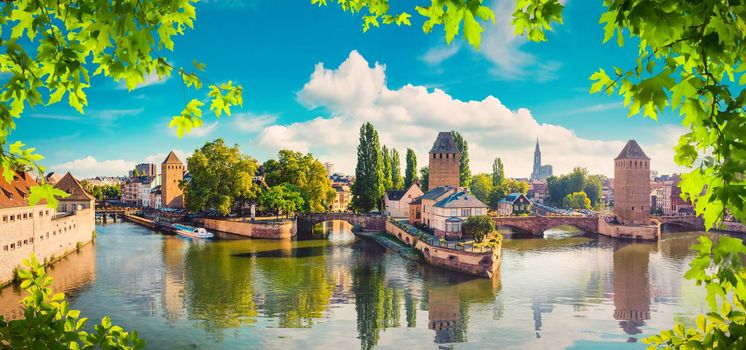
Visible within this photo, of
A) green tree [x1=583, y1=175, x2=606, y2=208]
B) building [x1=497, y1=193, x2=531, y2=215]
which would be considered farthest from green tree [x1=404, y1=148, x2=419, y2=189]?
green tree [x1=583, y1=175, x2=606, y2=208]

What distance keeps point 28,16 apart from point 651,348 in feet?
16.7

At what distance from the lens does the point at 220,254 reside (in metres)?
42.9

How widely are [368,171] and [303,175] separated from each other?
8.84 m

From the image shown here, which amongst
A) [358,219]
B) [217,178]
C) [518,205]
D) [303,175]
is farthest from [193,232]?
[518,205]

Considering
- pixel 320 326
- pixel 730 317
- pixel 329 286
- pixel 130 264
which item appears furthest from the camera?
pixel 130 264

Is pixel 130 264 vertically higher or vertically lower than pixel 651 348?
lower

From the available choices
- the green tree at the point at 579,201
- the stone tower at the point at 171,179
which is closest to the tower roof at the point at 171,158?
the stone tower at the point at 171,179

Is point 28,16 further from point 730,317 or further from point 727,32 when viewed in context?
point 730,317

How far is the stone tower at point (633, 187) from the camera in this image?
202ft

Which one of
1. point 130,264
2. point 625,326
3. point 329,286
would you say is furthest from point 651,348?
point 130,264

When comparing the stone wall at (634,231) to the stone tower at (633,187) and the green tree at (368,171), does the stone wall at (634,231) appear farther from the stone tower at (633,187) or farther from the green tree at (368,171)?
the green tree at (368,171)

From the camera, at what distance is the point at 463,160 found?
240 feet

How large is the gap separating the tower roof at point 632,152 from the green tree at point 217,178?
4896 centimetres

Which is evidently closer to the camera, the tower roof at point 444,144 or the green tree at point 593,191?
the tower roof at point 444,144
